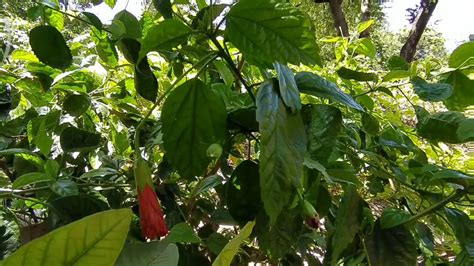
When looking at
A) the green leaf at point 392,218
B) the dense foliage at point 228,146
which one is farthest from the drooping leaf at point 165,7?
the green leaf at point 392,218

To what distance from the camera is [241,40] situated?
0.33 metres

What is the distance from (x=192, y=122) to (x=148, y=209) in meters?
0.08

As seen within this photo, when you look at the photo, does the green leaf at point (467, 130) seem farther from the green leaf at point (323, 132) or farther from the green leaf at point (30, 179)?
the green leaf at point (30, 179)

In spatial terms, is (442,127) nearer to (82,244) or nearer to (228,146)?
(228,146)

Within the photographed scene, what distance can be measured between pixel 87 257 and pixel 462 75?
43cm

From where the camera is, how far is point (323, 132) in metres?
0.36

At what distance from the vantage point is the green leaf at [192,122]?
38 centimetres

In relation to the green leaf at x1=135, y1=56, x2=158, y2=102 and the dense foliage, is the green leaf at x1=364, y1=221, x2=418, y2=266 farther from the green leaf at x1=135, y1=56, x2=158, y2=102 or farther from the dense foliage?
the green leaf at x1=135, y1=56, x2=158, y2=102

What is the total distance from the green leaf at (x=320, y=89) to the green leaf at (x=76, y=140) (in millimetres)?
244

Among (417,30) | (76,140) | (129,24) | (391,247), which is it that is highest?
(417,30)

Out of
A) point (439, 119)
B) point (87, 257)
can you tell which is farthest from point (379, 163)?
point (87, 257)

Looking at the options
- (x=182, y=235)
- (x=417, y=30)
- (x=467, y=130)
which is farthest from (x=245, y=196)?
(x=417, y=30)

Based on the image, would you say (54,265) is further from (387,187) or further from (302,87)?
(387,187)

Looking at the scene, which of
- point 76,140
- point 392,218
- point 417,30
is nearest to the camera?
point 392,218
